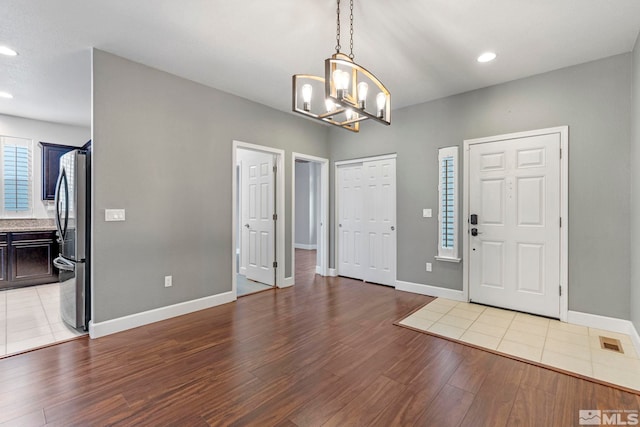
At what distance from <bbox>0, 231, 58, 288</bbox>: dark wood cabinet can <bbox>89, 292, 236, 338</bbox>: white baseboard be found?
120 inches

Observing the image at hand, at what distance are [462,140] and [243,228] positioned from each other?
385 centimetres

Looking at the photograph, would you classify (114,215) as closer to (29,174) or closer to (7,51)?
(7,51)

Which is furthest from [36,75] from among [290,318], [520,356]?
[520,356]

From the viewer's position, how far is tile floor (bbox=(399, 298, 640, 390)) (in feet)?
7.73

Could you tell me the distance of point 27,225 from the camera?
5.02 meters

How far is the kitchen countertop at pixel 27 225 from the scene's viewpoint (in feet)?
15.6

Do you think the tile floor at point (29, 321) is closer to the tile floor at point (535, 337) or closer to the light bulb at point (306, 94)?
the light bulb at point (306, 94)

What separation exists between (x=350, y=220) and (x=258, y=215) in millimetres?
1657

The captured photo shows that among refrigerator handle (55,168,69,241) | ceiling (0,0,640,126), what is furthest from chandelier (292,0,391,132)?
refrigerator handle (55,168,69,241)

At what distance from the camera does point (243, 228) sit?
17.6 ft

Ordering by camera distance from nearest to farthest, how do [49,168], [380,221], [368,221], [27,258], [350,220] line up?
[27,258]
[380,221]
[368,221]
[49,168]
[350,220]

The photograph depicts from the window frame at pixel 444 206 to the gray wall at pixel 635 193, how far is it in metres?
1.65

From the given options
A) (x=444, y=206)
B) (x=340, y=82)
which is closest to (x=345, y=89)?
(x=340, y=82)

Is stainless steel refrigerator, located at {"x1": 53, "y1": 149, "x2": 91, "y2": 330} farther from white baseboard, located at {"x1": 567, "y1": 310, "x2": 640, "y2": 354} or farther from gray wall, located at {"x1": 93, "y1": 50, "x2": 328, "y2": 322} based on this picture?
white baseboard, located at {"x1": 567, "y1": 310, "x2": 640, "y2": 354}
